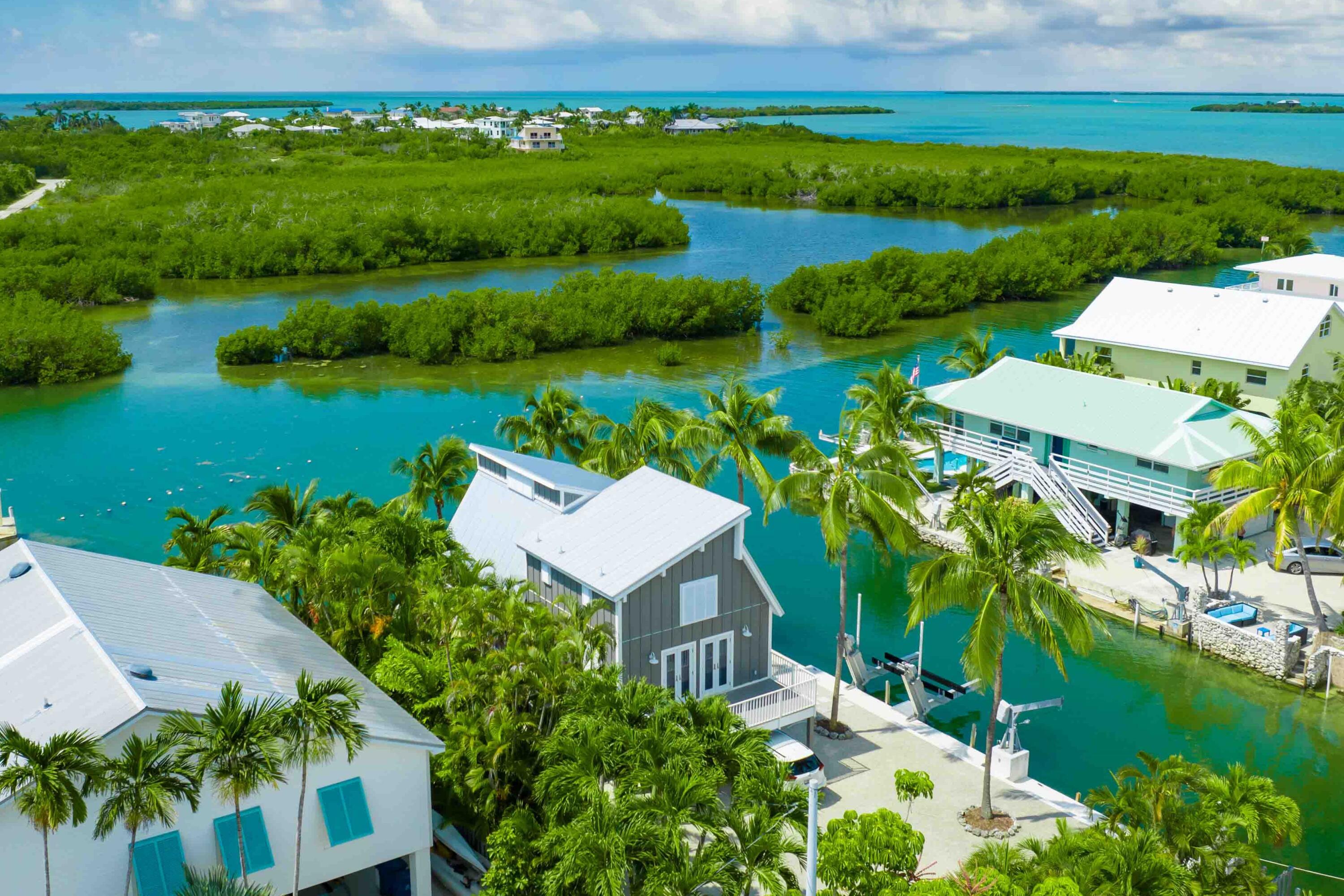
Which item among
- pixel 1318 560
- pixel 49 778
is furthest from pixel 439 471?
pixel 1318 560

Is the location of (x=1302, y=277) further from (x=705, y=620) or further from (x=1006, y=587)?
(x=705, y=620)

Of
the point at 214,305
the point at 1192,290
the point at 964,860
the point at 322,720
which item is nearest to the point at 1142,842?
the point at 964,860

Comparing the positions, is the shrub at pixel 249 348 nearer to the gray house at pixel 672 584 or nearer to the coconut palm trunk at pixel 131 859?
the gray house at pixel 672 584

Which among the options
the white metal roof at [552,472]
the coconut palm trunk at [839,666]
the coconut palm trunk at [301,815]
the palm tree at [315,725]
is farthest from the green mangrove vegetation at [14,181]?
the palm tree at [315,725]

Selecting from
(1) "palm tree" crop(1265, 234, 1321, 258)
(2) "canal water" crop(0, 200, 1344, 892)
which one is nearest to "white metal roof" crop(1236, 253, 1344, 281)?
(2) "canal water" crop(0, 200, 1344, 892)

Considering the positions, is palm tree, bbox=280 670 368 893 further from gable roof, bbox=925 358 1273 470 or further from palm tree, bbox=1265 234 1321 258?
palm tree, bbox=1265 234 1321 258

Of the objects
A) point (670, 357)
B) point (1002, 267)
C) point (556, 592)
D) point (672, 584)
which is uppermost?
point (672, 584)
